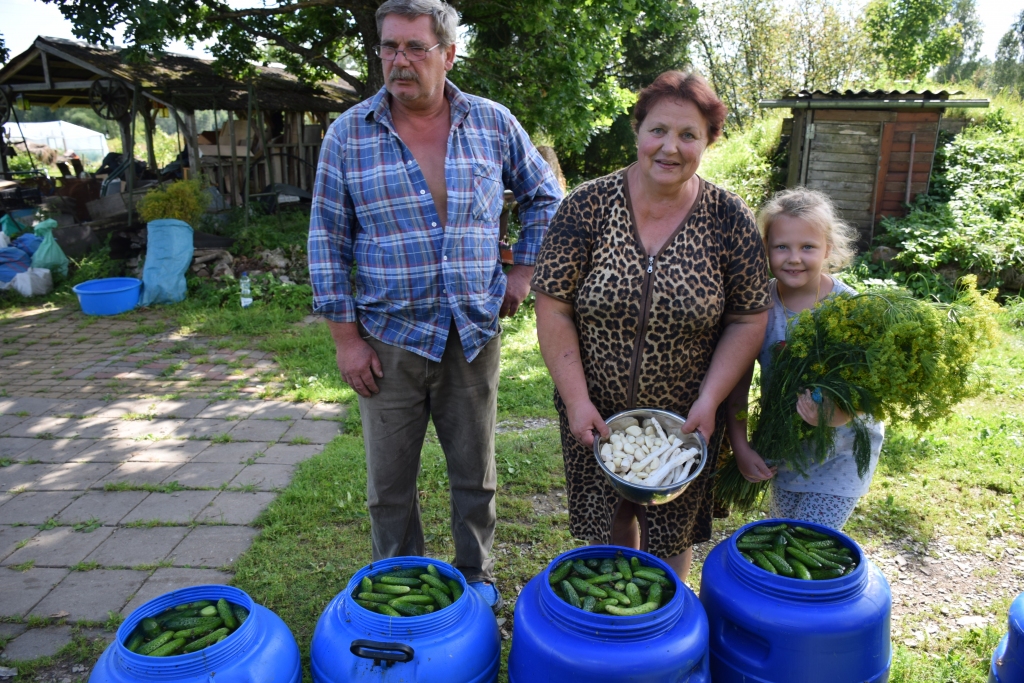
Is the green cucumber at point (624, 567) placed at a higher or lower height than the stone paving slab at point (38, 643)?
higher

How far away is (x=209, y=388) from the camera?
18.8 ft

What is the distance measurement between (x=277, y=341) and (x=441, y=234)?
4.86 meters

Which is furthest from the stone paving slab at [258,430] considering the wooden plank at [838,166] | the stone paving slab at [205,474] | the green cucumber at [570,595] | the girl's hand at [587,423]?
the wooden plank at [838,166]

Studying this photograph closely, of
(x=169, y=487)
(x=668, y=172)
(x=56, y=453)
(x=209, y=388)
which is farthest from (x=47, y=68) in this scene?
(x=668, y=172)

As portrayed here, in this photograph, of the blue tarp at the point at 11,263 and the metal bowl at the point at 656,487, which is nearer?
the metal bowl at the point at 656,487

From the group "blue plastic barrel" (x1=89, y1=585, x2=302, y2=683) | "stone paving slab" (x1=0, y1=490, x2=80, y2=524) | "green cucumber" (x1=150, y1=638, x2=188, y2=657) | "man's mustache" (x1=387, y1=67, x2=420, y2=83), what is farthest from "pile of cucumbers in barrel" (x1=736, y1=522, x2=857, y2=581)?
"stone paving slab" (x1=0, y1=490, x2=80, y2=524)

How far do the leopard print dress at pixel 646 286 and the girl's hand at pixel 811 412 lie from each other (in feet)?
1.01

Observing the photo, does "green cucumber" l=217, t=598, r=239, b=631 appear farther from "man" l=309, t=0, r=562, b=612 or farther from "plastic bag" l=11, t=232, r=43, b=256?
"plastic bag" l=11, t=232, r=43, b=256

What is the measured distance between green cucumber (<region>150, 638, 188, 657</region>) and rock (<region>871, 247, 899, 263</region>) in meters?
9.03

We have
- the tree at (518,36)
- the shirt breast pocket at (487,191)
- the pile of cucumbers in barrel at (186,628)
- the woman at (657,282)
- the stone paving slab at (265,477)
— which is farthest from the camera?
the tree at (518,36)

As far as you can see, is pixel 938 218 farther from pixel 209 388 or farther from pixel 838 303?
pixel 209 388

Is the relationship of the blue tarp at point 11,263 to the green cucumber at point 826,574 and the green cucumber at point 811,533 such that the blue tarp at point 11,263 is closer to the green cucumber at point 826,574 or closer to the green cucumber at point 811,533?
the green cucumber at point 811,533

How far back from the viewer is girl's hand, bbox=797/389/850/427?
2170mm

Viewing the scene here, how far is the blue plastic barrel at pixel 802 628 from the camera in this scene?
6.02 ft
